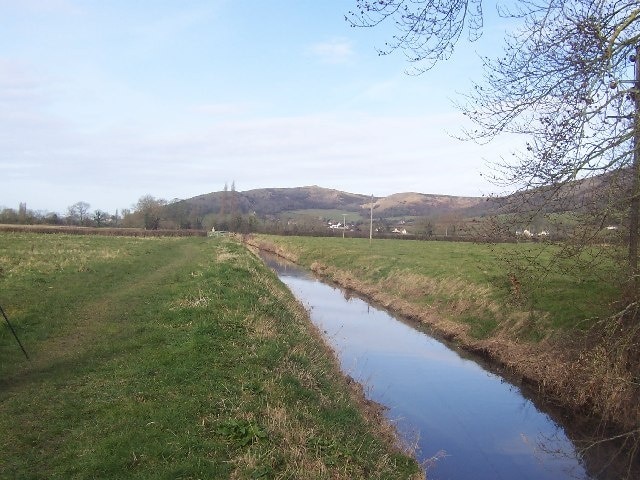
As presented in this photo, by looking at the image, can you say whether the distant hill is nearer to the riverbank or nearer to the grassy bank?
the riverbank

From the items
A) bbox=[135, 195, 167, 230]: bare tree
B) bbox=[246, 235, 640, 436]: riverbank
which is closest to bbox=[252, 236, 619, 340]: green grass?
bbox=[246, 235, 640, 436]: riverbank

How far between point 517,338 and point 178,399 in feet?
38.3

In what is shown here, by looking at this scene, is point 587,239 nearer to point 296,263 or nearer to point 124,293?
point 124,293

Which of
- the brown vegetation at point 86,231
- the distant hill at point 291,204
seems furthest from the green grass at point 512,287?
the distant hill at point 291,204

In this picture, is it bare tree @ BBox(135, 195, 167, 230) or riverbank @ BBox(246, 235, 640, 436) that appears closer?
riverbank @ BBox(246, 235, 640, 436)

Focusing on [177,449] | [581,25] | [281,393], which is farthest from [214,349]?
[581,25]

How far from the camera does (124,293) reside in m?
16.2

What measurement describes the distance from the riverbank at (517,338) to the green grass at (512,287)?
0.19 ft

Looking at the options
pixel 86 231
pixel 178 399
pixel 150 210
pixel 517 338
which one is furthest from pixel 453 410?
pixel 150 210

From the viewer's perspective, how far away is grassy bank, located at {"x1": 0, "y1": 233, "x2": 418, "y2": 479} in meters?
5.72

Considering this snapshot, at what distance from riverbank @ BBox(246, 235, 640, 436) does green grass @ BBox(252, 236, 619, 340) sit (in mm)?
56

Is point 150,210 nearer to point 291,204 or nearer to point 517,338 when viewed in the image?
point 517,338

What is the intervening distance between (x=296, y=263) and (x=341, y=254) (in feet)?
24.8

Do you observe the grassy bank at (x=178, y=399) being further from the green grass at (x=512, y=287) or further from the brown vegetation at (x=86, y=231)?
the brown vegetation at (x=86, y=231)
